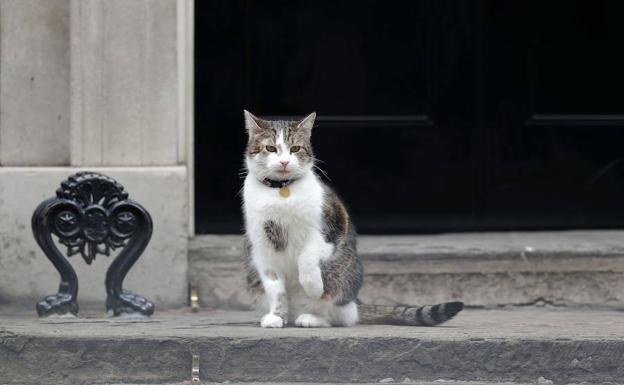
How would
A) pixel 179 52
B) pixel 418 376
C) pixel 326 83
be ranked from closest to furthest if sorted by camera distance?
pixel 418 376 → pixel 179 52 → pixel 326 83

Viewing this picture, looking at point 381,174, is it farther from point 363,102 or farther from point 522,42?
point 522,42

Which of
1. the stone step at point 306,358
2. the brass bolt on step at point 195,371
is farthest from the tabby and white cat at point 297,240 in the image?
the brass bolt on step at point 195,371

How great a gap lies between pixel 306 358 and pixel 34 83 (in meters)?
2.35

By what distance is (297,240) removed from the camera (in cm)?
596

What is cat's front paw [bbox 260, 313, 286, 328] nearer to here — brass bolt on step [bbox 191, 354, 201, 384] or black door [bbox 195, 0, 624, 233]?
brass bolt on step [bbox 191, 354, 201, 384]

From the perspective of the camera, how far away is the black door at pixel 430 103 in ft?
25.0

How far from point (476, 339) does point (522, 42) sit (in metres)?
2.53

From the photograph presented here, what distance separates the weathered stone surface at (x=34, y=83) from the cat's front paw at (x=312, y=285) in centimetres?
176

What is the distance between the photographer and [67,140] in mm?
7152

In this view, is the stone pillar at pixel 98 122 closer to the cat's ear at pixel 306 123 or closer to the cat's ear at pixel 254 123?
the cat's ear at pixel 254 123

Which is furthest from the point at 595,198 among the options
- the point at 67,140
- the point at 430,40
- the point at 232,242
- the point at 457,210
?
the point at 67,140

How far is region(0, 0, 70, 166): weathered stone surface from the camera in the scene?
707cm

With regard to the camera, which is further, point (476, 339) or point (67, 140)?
point (67, 140)

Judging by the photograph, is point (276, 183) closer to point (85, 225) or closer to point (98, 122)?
point (85, 225)
